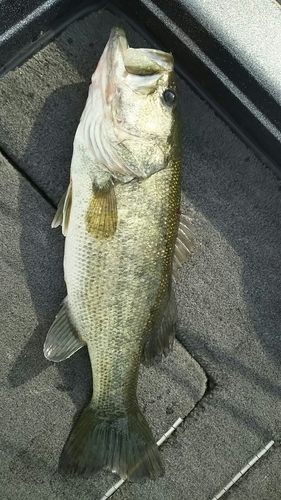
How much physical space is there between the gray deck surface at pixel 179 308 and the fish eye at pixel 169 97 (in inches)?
17.6

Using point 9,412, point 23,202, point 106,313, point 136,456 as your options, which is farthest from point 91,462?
point 23,202

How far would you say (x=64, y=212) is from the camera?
1.84m

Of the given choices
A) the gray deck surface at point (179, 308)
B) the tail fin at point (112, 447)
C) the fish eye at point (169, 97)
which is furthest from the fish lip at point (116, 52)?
the tail fin at point (112, 447)

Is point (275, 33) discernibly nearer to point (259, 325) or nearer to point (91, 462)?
point (259, 325)

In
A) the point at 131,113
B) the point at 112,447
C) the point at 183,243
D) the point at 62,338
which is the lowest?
the point at 112,447

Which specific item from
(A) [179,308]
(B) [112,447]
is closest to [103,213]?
(A) [179,308]

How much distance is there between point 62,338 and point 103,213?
1.67 feet

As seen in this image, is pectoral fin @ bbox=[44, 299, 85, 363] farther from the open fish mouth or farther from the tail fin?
the open fish mouth

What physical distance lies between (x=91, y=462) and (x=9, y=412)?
0.37m

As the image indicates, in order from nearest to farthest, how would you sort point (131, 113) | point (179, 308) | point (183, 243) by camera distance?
point (131, 113)
point (183, 243)
point (179, 308)

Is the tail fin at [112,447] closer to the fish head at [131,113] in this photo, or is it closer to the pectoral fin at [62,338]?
the pectoral fin at [62,338]

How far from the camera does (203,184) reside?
219 cm

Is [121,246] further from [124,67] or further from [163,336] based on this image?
[124,67]

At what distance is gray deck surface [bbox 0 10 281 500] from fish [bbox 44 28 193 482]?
0.15 meters
